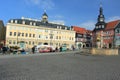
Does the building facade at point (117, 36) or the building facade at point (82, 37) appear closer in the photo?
the building facade at point (117, 36)

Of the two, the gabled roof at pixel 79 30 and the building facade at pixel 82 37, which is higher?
the gabled roof at pixel 79 30

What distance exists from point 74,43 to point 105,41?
Result: 55.9 ft

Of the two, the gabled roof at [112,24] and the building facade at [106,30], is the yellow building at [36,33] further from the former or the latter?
the gabled roof at [112,24]

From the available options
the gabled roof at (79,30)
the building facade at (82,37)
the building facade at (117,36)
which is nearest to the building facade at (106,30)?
the building facade at (117,36)

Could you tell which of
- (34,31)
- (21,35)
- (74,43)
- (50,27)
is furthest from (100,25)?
(21,35)

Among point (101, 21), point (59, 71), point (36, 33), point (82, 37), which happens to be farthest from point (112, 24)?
point (59, 71)

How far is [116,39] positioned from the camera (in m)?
78.6

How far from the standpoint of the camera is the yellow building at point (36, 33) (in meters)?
75.0

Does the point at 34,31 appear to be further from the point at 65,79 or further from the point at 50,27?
the point at 65,79

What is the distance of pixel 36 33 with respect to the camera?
82.0 metres

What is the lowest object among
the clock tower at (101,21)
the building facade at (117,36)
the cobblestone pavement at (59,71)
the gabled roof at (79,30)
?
the cobblestone pavement at (59,71)

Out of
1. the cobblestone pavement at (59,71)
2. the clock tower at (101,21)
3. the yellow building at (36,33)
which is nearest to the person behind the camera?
the cobblestone pavement at (59,71)

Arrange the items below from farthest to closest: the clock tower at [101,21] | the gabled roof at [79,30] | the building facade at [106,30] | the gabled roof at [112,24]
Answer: the gabled roof at [79,30], the clock tower at [101,21], the gabled roof at [112,24], the building facade at [106,30]

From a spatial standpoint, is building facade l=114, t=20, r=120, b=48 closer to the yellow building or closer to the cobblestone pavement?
the yellow building
